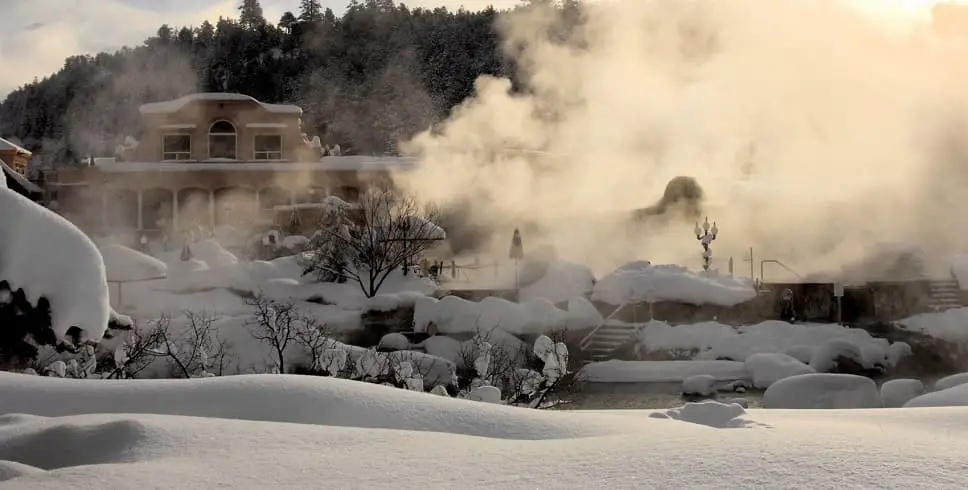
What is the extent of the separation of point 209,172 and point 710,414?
31882 mm

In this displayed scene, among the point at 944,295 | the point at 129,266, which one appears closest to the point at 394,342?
the point at 129,266

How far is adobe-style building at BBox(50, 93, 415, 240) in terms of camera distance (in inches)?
1407

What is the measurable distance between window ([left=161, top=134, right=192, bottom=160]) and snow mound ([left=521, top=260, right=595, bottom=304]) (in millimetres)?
18336

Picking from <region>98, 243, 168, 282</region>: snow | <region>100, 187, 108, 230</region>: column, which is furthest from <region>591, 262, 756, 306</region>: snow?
<region>100, 187, 108, 230</region>: column

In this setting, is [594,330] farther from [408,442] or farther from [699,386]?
[408,442]

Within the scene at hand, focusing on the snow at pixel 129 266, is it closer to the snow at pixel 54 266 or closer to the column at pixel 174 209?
the snow at pixel 54 266

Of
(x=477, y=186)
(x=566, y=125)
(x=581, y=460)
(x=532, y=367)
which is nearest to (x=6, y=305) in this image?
(x=581, y=460)

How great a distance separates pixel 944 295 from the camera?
79.1 ft

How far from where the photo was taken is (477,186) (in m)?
33.3

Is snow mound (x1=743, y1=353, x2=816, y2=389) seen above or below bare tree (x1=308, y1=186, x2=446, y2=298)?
below

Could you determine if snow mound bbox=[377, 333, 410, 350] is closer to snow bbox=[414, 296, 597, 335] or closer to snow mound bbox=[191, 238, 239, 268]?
snow bbox=[414, 296, 597, 335]

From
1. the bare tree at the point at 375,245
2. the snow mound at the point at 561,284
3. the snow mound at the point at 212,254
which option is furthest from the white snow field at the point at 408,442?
the snow mound at the point at 212,254

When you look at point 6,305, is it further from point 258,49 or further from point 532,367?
point 258,49

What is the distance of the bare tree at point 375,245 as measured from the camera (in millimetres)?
24094
